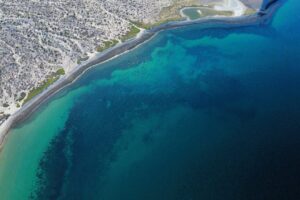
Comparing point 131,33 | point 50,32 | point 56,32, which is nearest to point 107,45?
point 131,33

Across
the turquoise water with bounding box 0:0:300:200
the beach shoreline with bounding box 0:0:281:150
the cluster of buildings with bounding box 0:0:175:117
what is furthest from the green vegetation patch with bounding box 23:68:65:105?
the turquoise water with bounding box 0:0:300:200

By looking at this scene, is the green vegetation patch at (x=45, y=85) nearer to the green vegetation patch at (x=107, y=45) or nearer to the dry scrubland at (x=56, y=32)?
the dry scrubland at (x=56, y=32)

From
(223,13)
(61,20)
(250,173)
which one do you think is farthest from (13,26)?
(250,173)

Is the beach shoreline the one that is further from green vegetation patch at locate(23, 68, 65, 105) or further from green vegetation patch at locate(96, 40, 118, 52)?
green vegetation patch at locate(96, 40, 118, 52)

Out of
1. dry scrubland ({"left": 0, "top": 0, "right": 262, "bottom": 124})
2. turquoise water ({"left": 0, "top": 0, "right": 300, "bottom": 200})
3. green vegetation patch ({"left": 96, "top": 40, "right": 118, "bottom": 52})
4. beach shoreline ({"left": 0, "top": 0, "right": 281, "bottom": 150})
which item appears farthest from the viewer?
green vegetation patch ({"left": 96, "top": 40, "right": 118, "bottom": 52})

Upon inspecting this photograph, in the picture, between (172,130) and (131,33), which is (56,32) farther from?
(172,130)

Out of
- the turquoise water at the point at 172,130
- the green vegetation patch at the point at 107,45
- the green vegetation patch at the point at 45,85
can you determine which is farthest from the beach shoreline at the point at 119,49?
the turquoise water at the point at 172,130
